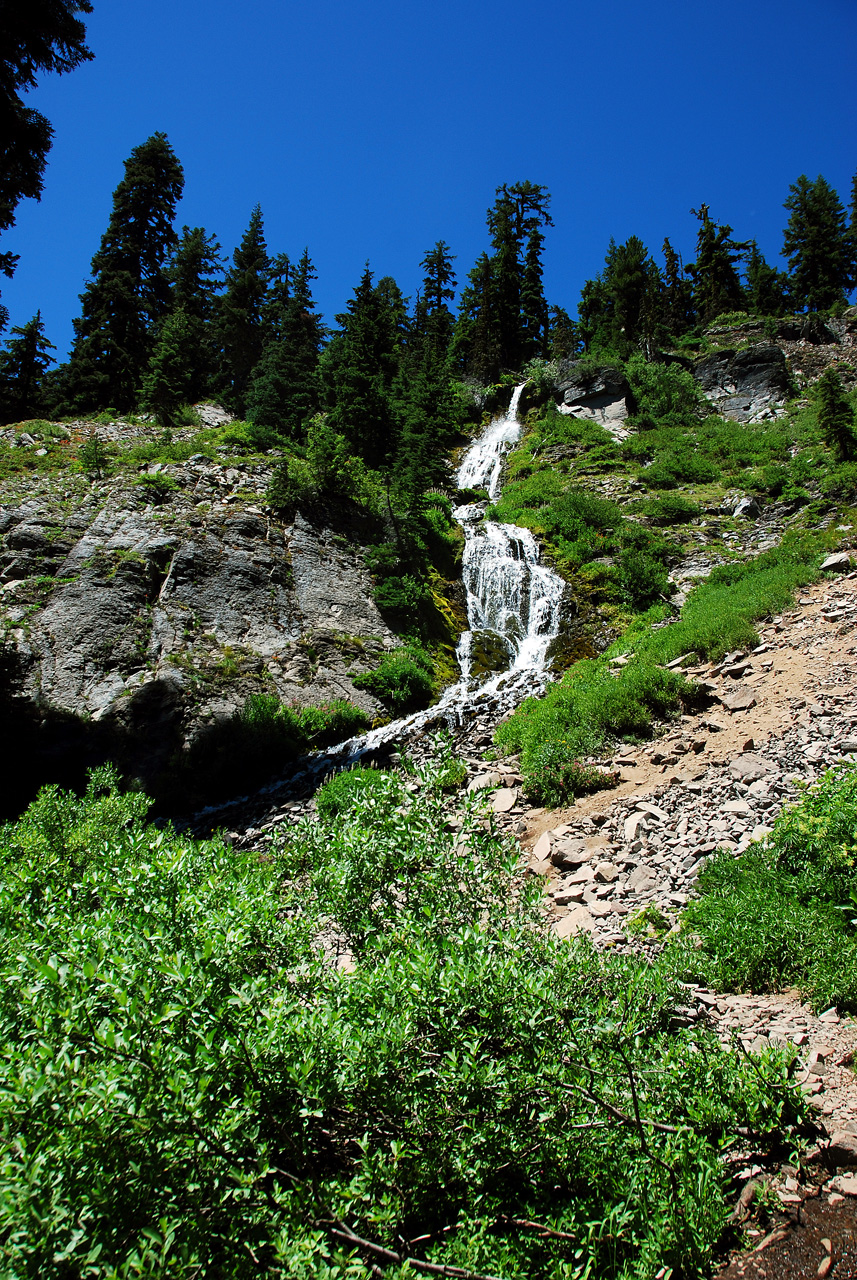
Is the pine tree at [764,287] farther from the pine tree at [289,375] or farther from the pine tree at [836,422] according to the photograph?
the pine tree at [289,375]

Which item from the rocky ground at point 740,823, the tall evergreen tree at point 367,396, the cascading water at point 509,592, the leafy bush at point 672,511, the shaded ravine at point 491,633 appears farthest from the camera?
the tall evergreen tree at point 367,396

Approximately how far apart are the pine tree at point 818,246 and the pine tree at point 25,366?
5490cm

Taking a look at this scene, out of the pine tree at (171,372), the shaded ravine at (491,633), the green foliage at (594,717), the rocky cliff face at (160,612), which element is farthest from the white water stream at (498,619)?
the pine tree at (171,372)

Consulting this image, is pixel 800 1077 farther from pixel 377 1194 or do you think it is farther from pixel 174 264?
pixel 174 264

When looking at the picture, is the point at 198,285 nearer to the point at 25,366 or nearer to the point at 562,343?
the point at 25,366

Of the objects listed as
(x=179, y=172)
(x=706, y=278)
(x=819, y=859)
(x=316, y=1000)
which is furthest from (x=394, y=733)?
(x=706, y=278)

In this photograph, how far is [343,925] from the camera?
4531 millimetres

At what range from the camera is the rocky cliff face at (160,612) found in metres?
14.4

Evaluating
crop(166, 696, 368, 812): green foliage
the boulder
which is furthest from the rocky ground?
the boulder

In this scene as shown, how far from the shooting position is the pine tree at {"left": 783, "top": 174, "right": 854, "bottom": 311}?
46.4 m

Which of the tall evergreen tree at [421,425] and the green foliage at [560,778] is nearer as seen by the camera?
the green foliage at [560,778]

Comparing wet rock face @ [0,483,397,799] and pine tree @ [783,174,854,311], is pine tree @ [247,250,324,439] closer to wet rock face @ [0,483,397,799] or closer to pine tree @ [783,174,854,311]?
wet rock face @ [0,483,397,799]

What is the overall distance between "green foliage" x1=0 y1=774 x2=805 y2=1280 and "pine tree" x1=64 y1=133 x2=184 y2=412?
103 ft

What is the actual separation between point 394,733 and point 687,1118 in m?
11.7
